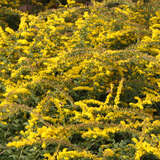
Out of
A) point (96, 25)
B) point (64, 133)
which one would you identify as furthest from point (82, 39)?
point (64, 133)

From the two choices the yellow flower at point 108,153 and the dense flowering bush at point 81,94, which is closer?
the yellow flower at point 108,153

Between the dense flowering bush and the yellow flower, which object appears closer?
the yellow flower

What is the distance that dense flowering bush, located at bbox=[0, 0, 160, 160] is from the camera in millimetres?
1754

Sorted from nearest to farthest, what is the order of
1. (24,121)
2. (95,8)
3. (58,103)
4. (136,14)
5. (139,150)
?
(139,150), (58,103), (24,121), (95,8), (136,14)

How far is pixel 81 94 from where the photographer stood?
2377 millimetres

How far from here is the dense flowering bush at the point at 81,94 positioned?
5.75 ft

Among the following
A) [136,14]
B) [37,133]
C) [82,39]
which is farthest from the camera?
[136,14]

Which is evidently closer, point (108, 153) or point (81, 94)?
point (108, 153)

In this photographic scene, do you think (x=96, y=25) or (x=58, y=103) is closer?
(x=58, y=103)

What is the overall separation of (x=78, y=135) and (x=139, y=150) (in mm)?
494

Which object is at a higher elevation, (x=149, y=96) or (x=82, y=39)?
(x=82, y=39)

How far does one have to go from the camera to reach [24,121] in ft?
6.84

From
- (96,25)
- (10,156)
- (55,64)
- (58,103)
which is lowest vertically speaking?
(10,156)

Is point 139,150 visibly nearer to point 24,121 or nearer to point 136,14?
point 24,121
